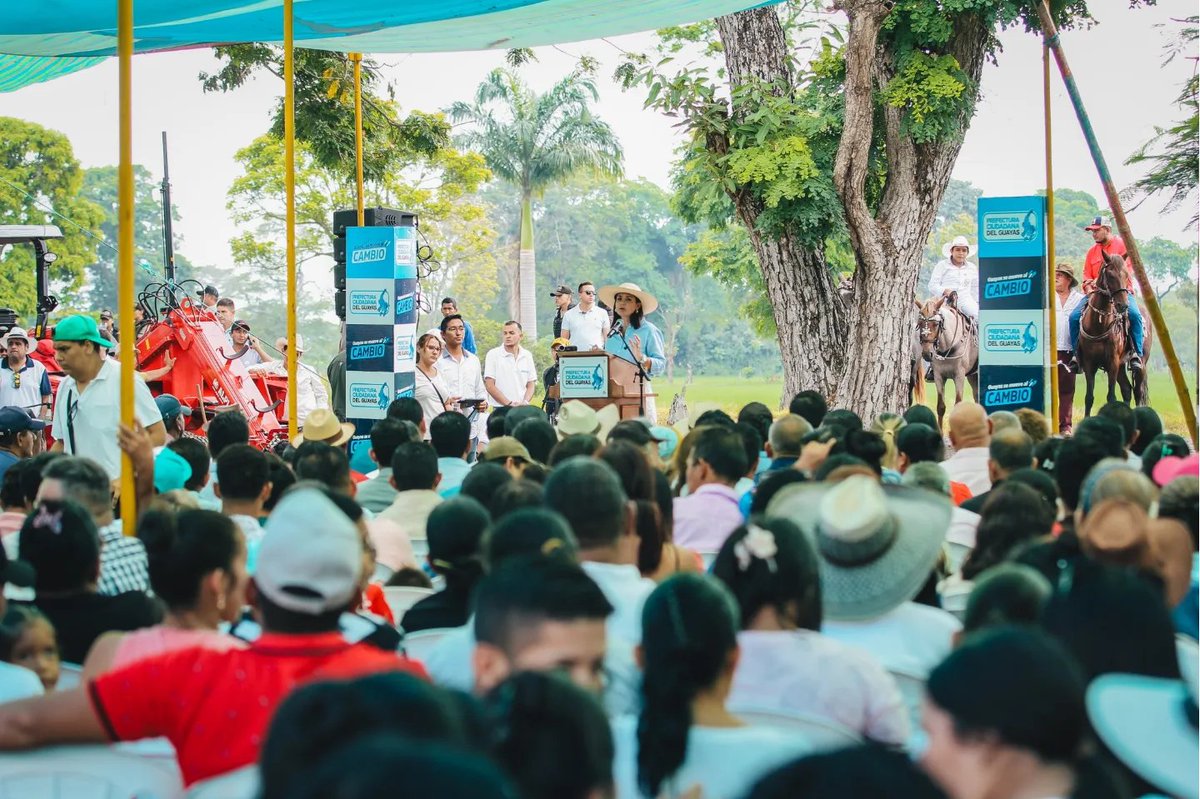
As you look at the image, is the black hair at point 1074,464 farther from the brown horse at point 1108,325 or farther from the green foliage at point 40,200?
the green foliage at point 40,200

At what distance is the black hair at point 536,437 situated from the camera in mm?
6809

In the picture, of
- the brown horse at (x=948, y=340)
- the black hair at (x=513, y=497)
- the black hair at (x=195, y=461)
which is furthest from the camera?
the brown horse at (x=948, y=340)

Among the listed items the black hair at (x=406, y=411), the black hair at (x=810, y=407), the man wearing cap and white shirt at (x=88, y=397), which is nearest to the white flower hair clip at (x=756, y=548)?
the man wearing cap and white shirt at (x=88, y=397)

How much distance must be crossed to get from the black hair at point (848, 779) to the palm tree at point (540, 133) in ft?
131

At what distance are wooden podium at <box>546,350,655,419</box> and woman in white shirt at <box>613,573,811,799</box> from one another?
344 inches

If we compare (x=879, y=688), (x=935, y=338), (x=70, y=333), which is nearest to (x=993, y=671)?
(x=879, y=688)

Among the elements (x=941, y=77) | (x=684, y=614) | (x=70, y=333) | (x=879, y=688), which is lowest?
(x=879, y=688)

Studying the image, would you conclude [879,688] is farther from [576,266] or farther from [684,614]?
[576,266]

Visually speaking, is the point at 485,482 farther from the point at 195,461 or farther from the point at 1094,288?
the point at 1094,288

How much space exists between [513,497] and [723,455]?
1147 mm

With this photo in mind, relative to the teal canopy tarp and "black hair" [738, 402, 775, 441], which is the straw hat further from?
the teal canopy tarp

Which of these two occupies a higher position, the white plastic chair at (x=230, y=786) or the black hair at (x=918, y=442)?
the black hair at (x=918, y=442)

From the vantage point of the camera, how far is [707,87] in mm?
12797

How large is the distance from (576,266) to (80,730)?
214ft
